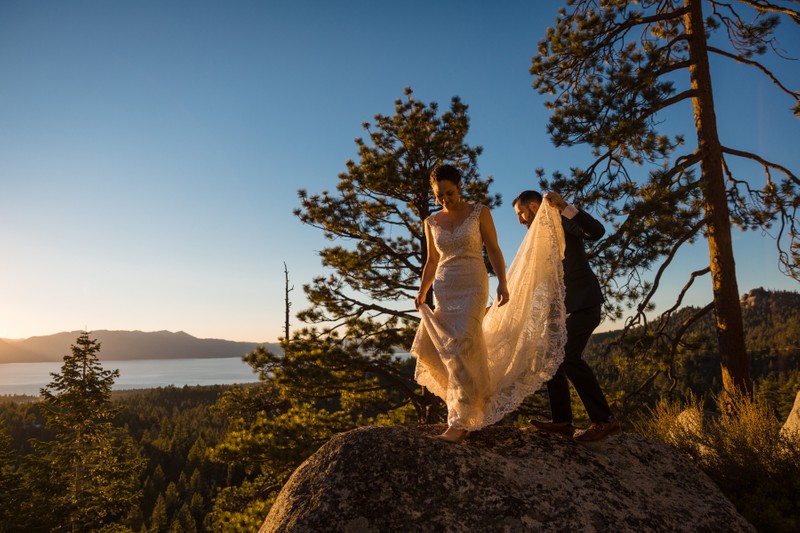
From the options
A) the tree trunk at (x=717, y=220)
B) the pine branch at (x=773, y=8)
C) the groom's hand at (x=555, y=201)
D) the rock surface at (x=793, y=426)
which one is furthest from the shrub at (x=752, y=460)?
the pine branch at (x=773, y=8)

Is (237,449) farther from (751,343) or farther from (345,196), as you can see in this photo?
(751,343)

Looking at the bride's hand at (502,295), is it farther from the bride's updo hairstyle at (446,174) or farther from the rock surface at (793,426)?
the rock surface at (793,426)

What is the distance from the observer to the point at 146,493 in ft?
242

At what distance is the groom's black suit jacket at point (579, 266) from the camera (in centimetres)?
382

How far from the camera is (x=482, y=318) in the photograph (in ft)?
12.3

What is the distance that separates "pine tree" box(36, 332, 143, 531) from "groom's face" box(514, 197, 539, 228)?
24878 millimetres

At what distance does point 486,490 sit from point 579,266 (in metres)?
1.92

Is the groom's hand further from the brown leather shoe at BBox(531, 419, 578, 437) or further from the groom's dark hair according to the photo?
the brown leather shoe at BBox(531, 419, 578, 437)

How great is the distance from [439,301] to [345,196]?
31.8ft

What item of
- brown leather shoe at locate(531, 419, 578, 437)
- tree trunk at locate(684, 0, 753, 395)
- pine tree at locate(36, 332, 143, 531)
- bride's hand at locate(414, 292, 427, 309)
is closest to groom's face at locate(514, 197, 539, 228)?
bride's hand at locate(414, 292, 427, 309)

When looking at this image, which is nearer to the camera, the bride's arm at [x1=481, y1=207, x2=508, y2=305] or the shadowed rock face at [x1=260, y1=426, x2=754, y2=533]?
the shadowed rock face at [x1=260, y1=426, x2=754, y2=533]

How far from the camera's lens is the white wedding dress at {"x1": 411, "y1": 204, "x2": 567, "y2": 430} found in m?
3.61

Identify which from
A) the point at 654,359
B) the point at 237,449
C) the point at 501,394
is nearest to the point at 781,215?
the point at 654,359

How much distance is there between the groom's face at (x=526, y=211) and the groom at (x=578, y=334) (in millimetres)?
208
